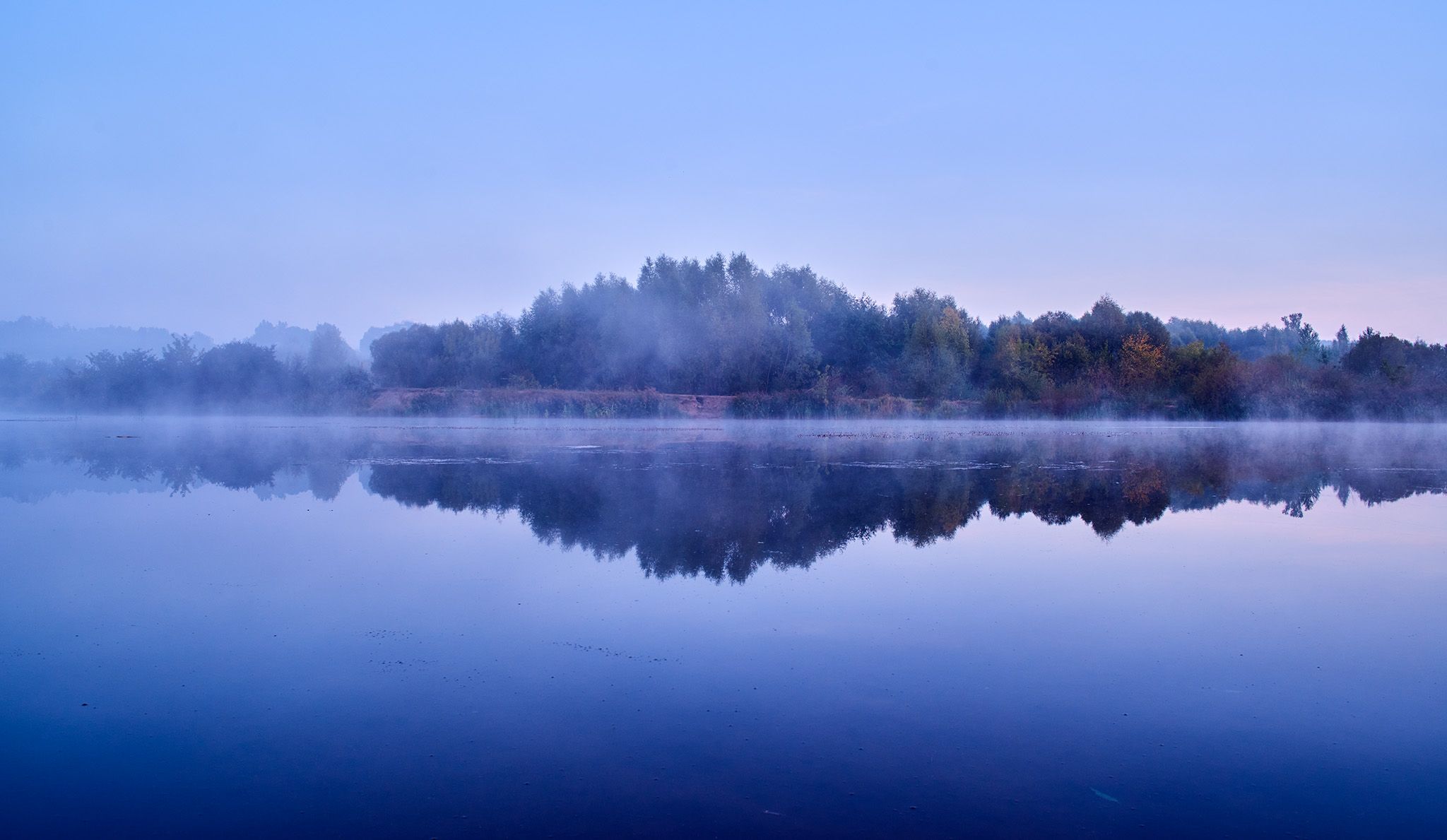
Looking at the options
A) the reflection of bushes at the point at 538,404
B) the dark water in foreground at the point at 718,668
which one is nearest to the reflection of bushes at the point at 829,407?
the reflection of bushes at the point at 538,404

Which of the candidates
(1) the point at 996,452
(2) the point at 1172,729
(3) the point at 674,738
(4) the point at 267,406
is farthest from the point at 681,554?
(4) the point at 267,406

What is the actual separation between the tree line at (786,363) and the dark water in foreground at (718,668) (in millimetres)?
32057

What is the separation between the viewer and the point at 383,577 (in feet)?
22.0

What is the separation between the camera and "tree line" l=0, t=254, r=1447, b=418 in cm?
4116

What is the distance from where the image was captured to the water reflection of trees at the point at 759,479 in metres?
8.82

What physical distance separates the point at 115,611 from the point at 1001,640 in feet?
18.8

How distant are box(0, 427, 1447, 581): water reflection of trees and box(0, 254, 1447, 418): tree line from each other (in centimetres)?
1825

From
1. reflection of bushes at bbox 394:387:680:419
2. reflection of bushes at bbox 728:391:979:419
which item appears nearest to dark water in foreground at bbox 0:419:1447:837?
reflection of bushes at bbox 394:387:680:419

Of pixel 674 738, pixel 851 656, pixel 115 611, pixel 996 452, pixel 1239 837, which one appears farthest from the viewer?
pixel 996 452

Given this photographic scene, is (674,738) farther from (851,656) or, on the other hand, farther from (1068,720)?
(1068,720)

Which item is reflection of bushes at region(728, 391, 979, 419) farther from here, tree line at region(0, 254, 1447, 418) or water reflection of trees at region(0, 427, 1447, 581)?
water reflection of trees at region(0, 427, 1447, 581)

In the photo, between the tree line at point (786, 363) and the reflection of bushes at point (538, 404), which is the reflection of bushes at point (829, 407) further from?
the reflection of bushes at point (538, 404)

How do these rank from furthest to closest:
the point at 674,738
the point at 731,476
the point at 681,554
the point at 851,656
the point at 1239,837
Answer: the point at 731,476, the point at 681,554, the point at 851,656, the point at 674,738, the point at 1239,837

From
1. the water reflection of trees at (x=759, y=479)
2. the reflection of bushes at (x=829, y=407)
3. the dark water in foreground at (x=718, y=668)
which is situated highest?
the reflection of bushes at (x=829, y=407)
